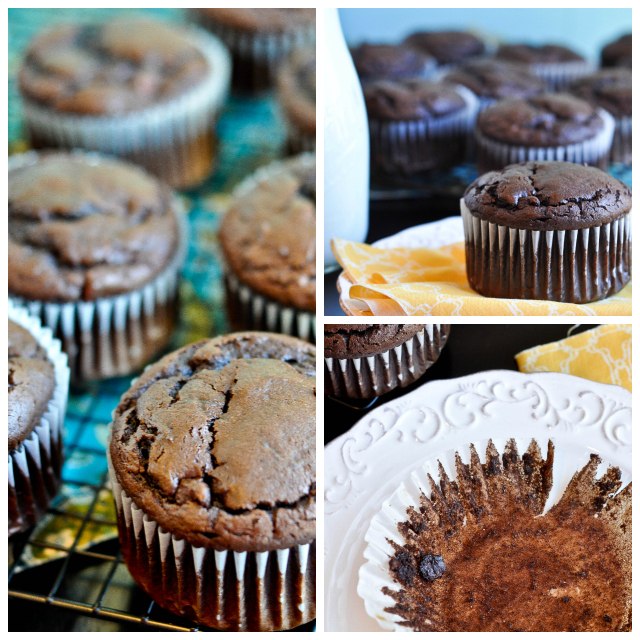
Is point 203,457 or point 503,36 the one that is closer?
point 203,457

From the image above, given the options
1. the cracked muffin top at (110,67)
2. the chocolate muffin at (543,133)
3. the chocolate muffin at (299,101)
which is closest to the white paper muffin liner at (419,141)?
the chocolate muffin at (543,133)

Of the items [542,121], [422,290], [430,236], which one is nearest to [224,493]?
[422,290]

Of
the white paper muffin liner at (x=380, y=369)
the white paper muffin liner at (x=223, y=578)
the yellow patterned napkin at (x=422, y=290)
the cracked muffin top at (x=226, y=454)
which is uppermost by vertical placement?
the yellow patterned napkin at (x=422, y=290)

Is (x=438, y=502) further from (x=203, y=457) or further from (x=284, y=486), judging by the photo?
(x=203, y=457)

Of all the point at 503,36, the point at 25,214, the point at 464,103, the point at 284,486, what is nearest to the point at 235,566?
the point at 284,486

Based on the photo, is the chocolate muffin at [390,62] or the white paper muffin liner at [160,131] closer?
the chocolate muffin at [390,62]

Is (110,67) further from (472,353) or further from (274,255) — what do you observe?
(472,353)

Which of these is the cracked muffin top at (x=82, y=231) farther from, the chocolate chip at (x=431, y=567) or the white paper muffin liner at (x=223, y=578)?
the chocolate chip at (x=431, y=567)

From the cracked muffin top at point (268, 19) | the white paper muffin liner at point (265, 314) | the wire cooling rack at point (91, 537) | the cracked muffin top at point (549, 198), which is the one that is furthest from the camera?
the cracked muffin top at point (268, 19)
